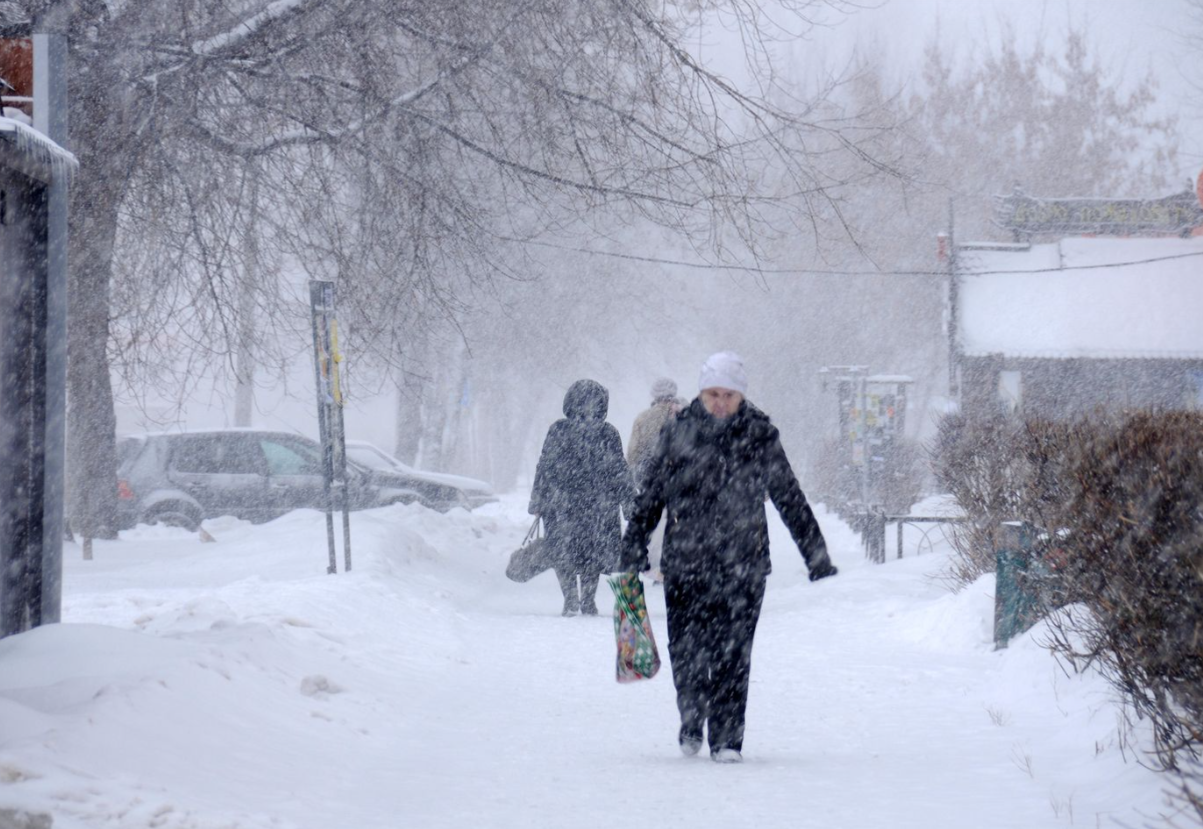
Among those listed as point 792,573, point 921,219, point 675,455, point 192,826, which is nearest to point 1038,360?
point 921,219

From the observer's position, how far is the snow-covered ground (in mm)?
4547

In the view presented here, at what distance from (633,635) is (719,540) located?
0.70 metres

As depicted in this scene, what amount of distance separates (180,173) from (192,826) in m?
5.64

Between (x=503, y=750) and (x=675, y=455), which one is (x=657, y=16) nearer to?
(x=675, y=455)

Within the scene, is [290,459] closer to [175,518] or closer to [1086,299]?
[175,518]

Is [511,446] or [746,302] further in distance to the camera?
[511,446]

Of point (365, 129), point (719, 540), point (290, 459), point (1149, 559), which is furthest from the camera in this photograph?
point (290, 459)

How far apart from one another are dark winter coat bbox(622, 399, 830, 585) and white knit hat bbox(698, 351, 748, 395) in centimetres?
14

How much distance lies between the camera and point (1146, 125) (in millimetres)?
43094

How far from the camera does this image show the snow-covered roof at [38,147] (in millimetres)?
5227

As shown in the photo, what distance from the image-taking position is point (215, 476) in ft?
57.9

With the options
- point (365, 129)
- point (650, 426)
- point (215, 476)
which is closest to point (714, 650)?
point (365, 129)

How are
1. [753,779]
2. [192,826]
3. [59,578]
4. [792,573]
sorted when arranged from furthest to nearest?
1. [792,573]
2. [59,578]
3. [753,779]
4. [192,826]

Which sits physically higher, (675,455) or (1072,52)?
(1072,52)
